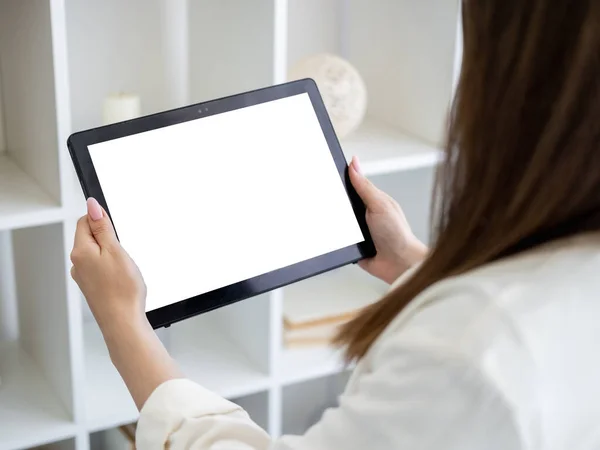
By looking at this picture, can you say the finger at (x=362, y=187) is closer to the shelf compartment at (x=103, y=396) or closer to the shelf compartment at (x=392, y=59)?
the shelf compartment at (x=392, y=59)

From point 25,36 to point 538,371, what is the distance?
0.97m

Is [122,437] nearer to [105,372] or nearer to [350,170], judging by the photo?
[105,372]

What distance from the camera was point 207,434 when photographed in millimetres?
803

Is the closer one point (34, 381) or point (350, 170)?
point (350, 170)

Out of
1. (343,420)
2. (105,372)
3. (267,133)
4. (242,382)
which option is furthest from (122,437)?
(343,420)

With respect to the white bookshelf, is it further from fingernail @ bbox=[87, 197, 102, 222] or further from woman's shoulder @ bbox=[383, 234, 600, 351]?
woman's shoulder @ bbox=[383, 234, 600, 351]

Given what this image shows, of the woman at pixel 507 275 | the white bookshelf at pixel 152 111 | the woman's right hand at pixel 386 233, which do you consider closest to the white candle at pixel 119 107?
the white bookshelf at pixel 152 111

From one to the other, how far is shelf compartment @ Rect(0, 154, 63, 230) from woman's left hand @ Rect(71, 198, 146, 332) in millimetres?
283

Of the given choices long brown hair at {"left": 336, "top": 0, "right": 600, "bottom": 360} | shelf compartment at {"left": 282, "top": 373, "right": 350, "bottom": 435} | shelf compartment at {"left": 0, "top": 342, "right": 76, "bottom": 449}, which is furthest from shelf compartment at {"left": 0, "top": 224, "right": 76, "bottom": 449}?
long brown hair at {"left": 336, "top": 0, "right": 600, "bottom": 360}

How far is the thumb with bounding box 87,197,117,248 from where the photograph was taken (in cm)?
97

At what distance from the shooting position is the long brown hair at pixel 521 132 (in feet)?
2.03

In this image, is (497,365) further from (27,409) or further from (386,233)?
(27,409)

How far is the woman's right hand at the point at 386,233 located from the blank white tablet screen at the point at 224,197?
1.0 inches

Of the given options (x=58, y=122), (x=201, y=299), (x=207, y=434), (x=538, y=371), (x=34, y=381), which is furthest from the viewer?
(x=34, y=381)
